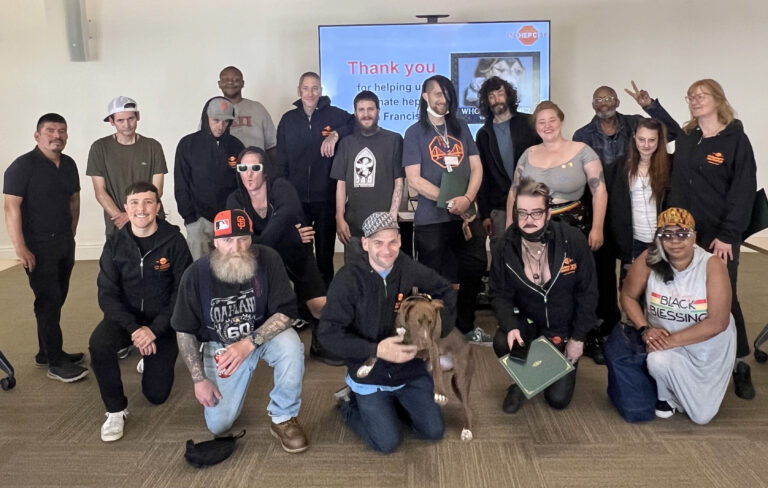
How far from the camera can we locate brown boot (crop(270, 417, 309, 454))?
2525mm

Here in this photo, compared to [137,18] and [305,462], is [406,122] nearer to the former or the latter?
[137,18]

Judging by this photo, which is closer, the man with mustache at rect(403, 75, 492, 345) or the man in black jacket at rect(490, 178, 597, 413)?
the man in black jacket at rect(490, 178, 597, 413)

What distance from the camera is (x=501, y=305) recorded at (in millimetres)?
2938

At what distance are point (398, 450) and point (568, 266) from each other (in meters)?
1.15

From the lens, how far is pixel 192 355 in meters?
2.56

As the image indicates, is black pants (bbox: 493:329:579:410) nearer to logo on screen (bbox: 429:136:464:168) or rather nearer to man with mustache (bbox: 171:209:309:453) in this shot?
man with mustache (bbox: 171:209:309:453)

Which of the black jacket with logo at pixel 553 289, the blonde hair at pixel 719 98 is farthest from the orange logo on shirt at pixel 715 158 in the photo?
the black jacket with logo at pixel 553 289

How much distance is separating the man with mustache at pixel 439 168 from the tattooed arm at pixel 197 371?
5.05 ft

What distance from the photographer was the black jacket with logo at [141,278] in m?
2.91

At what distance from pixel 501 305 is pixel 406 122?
345cm

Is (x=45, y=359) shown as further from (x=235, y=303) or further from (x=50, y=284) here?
(x=235, y=303)

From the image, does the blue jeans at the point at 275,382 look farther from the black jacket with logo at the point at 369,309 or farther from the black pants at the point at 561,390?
the black pants at the point at 561,390

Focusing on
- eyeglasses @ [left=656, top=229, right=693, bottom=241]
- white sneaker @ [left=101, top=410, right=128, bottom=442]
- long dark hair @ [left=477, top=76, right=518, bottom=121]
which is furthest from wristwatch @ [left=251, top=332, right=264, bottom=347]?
long dark hair @ [left=477, top=76, right=518, bottom=121]

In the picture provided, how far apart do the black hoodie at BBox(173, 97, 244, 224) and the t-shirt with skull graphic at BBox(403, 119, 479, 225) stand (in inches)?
44.4
